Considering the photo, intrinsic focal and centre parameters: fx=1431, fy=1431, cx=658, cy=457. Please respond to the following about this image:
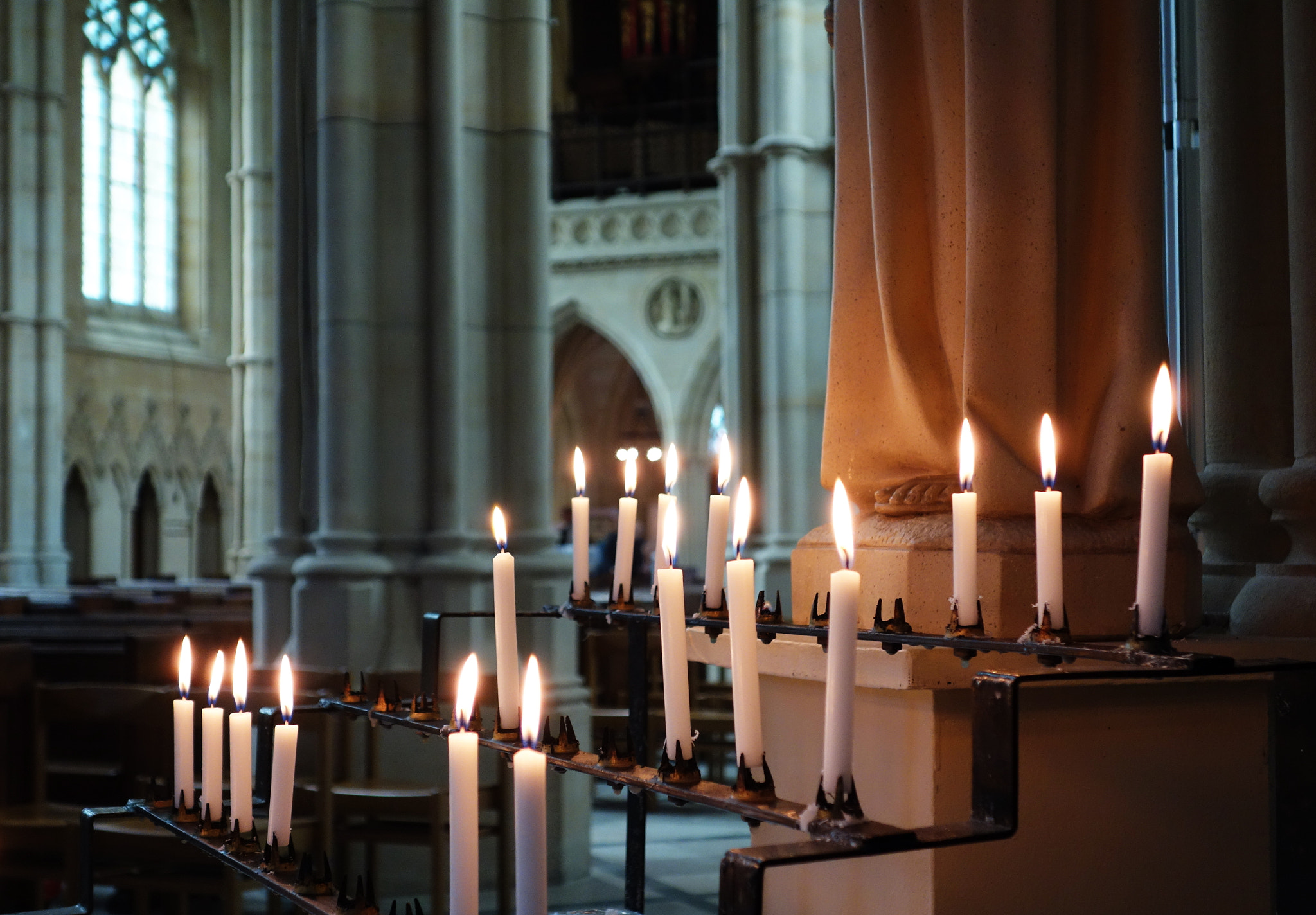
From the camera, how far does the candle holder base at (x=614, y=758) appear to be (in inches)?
52.6

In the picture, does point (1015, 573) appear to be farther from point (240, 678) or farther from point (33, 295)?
point (33, 295)

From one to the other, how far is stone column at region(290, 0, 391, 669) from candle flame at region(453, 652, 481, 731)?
371cm

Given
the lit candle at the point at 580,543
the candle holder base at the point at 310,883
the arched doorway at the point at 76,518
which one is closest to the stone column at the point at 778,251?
the lit candle at the point at 580,543

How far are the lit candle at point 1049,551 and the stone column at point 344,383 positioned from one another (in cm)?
379

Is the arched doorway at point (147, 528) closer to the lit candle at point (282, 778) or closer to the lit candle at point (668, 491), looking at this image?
the lit candle at point (668, 491)

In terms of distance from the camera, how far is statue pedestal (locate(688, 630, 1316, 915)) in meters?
1.74

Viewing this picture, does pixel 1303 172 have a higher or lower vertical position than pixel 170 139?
lower

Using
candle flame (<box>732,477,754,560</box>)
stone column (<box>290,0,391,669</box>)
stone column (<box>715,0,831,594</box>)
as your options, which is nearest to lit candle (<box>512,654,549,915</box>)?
candle flame (<box>732,477,754,560</box>)

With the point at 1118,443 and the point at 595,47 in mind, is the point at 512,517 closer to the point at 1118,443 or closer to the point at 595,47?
the point at 1118,443

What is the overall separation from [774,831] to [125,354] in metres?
17.8

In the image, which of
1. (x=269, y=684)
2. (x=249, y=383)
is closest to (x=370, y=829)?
(x=269, y=684)

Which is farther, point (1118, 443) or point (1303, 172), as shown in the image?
point (1303, 172)

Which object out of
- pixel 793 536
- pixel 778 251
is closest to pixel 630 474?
pixel 793 536

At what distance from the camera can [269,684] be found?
16.9 feet
